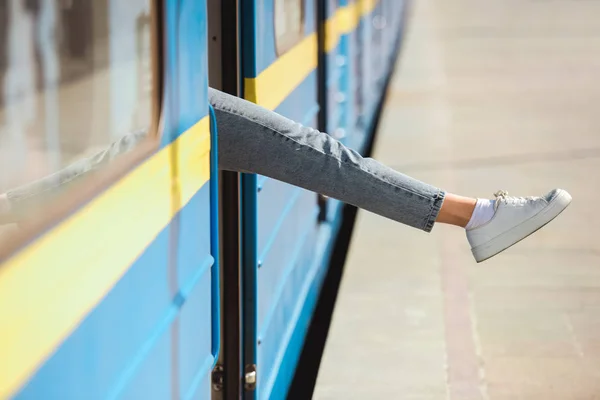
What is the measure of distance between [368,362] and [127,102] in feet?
8.33

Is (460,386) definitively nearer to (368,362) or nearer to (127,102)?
(368,362)

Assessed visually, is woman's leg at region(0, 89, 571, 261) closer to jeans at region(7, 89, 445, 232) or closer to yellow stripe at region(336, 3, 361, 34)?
jeans at region(7, 89, 445, 232)

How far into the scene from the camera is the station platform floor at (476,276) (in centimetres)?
387

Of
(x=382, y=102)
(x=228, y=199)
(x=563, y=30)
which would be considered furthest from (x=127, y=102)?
(x=563, y=30)

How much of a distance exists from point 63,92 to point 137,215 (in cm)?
33

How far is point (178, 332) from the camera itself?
194cm

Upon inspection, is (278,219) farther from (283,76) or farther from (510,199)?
(510,199)

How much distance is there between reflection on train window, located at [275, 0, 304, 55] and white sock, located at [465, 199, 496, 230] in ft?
3.15

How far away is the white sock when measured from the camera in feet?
9.10

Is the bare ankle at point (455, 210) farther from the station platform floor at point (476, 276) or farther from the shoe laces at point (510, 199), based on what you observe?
Answer: the station platform floor at point (476, 276)

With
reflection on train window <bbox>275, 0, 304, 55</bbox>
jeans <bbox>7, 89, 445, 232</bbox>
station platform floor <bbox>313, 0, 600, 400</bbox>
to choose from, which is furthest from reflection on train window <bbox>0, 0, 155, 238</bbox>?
station platform floor <bbox>313, 0, 600, 400</bbox>

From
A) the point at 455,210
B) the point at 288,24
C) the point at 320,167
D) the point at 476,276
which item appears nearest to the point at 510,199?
the point at 455,210

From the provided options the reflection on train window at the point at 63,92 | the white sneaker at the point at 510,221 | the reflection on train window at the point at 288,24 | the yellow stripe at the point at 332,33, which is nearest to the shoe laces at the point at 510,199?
the white sneaker at the point at 510,221

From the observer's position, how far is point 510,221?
9.11 feet
